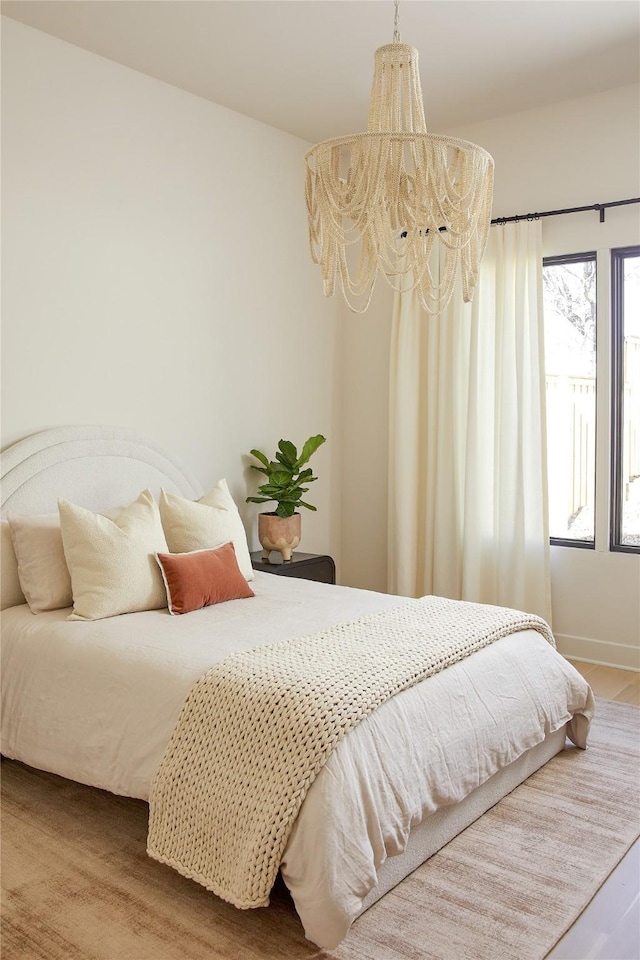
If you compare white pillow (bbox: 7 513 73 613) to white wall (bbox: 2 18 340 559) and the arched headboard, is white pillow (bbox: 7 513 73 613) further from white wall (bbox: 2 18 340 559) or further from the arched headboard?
white wall (bbox: 2 18 340 559)

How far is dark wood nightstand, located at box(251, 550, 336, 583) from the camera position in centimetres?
431

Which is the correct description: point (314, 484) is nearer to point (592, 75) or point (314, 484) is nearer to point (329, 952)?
point (592, 75)

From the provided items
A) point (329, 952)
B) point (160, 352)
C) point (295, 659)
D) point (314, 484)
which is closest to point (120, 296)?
point (160, 352)

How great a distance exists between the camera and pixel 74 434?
3609mm

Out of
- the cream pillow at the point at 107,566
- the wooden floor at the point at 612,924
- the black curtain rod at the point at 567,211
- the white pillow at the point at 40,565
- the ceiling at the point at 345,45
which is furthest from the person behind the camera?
the black curtain rod at the point at 567,211

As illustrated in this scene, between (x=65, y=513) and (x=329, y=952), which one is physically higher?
(x=65, y=513)

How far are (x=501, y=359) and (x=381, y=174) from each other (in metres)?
2.24

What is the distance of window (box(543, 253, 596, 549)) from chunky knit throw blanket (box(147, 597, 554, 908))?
2.10 metres

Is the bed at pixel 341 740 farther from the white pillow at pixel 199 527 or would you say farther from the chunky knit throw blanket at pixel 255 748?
the white pillow at pixel 199 527

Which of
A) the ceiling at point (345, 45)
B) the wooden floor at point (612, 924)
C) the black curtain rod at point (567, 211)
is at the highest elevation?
the ceiling at point (345, 45)

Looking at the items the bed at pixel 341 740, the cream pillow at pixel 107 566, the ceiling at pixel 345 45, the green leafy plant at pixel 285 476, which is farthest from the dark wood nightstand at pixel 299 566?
the ceiling at pixel 345 45

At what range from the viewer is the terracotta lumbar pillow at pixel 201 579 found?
3.18m

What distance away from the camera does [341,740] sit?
85.2 inches

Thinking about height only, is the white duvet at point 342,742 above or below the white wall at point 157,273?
below
